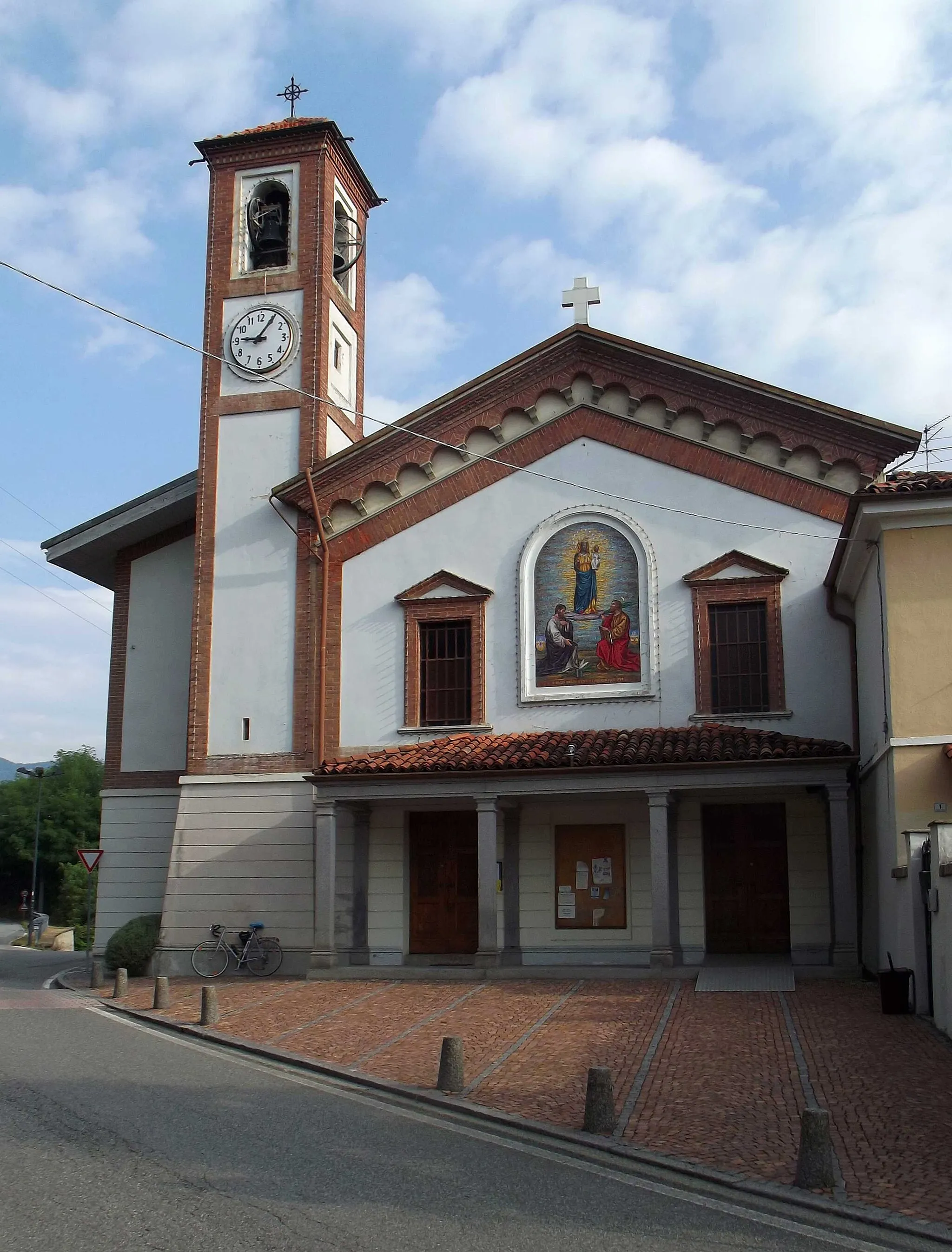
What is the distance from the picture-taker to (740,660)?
20.6 meters

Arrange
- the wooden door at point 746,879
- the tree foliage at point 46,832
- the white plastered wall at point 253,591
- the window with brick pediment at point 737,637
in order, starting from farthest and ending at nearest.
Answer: the tree foliage at point 46,832 < the white plastered wall at point 253,591 < the window with brick pediment at point 737,637 < the wooden door at point 746,879

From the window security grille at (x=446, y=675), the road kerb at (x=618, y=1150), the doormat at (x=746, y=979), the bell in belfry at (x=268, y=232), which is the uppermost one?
the bell in belfry at (x=268, y=232)

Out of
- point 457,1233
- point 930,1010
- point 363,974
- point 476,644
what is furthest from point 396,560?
point 457,1233

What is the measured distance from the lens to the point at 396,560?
22.4 meters

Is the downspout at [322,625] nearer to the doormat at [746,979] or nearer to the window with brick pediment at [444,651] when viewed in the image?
the window with brick pediment at [444,651]

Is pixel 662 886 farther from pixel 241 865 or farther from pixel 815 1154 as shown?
pixel 815 1154

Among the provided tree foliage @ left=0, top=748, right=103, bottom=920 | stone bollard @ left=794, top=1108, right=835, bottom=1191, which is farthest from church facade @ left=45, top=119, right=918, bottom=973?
tree foliage @ left=0, top=748, right=103, bottom=920

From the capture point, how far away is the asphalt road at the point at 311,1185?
277 inches

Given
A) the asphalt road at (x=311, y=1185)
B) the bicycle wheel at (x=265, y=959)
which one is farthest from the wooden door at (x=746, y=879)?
the asphalt road at (x=311, y=1185)

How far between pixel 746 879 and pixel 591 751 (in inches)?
131

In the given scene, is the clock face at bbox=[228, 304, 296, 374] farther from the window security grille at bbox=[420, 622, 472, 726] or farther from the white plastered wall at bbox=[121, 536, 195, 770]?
the window security grille at bbox=[420, 622, 472, 726]

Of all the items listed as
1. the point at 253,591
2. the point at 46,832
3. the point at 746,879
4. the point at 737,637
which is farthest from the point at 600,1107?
the point at 46,832

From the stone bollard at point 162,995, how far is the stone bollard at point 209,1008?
168 centimetres

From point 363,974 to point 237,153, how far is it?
51.0ft
